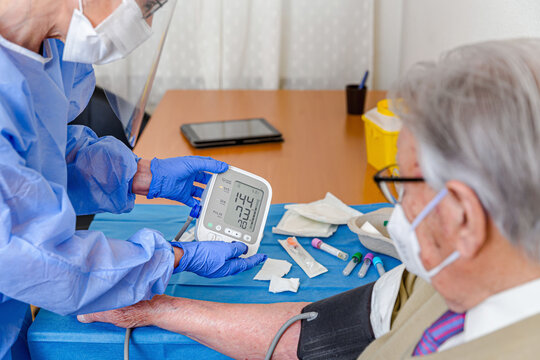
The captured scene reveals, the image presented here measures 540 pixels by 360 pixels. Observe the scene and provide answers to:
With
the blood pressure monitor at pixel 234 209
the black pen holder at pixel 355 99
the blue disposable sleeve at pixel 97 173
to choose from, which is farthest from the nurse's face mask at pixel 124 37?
the black pen holder at pixel 355 99

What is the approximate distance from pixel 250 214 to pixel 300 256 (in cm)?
17

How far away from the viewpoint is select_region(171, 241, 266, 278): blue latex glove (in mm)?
1138

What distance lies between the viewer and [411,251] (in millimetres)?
807

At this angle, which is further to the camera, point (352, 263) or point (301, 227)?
point (301, 227)

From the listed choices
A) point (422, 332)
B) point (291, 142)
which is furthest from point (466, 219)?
point (291, 142)

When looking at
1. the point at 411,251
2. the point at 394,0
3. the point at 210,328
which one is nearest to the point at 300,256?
the point at 210,328

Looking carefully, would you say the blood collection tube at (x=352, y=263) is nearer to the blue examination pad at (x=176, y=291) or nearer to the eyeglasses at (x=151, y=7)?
the blue examination pad at (x=176, y=291)

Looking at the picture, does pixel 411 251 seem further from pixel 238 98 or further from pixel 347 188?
pixel 238 98

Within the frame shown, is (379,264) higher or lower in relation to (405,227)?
lower

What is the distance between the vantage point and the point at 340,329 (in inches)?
40.6

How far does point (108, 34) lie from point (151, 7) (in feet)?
0.39

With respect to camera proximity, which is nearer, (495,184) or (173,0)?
(495,184)

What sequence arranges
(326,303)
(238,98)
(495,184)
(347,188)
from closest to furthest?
1. (495,184)
2. (326,303)
3. (347,188)
4. (238,98)

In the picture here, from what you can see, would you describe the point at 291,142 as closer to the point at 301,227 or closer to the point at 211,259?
the point at 301,227
